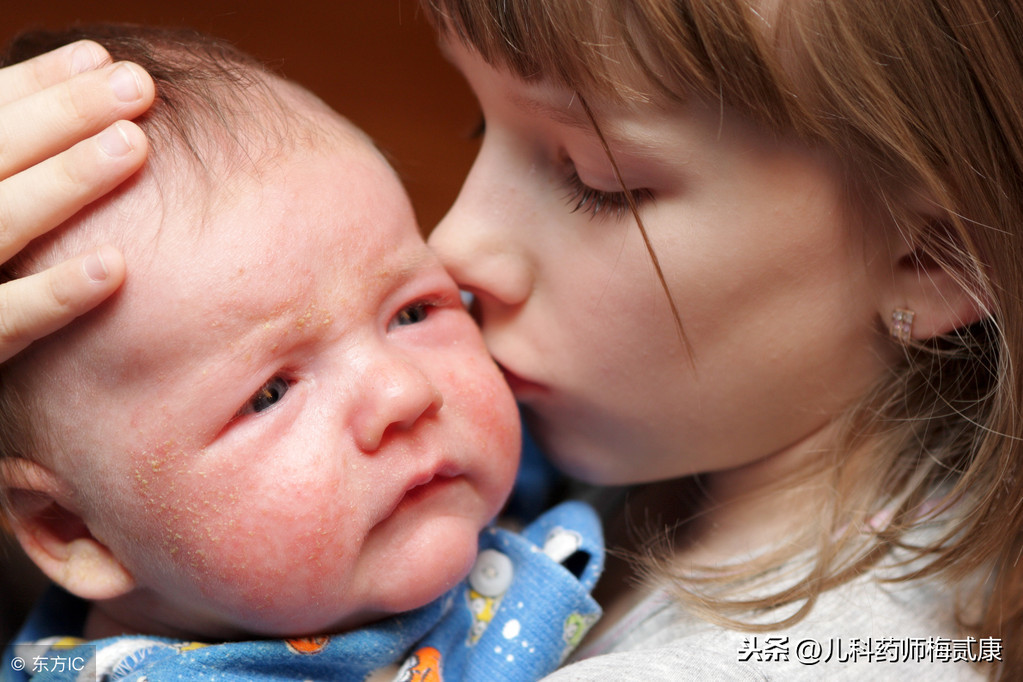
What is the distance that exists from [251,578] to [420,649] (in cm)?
22

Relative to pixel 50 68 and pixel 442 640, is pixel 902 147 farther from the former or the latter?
pixel 50 68

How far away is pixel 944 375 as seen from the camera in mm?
955

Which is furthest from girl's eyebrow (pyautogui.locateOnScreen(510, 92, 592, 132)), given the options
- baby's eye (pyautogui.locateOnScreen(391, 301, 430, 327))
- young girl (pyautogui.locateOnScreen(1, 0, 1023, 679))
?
baby's eye (pyautogui.locateOnScreen(391, 301, 430, 327))

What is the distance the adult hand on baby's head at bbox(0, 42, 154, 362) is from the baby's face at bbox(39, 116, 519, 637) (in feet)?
0.13

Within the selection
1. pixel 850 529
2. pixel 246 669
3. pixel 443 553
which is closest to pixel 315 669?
pixel 246 669

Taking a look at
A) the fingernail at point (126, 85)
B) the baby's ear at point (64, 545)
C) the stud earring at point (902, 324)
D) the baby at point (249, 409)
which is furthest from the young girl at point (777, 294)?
the baby's ear at point (64, 545)

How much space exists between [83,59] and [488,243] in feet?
1.38

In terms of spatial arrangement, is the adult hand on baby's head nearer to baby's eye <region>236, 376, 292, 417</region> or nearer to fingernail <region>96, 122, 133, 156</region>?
fingernail <region>96, 122, 133, 156</region>

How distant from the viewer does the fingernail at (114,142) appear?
2.45 feet

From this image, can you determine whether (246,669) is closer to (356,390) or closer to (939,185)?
(356,390)

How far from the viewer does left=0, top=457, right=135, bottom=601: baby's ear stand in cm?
83

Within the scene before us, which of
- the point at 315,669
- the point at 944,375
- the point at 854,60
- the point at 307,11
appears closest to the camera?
the point at 854,60

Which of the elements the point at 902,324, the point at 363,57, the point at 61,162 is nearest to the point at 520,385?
the point at 902,324

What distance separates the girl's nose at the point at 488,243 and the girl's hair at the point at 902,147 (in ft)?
0.50
